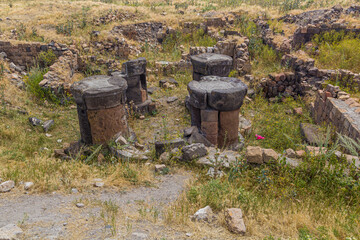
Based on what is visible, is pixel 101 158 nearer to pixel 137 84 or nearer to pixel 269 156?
pixel 269 156

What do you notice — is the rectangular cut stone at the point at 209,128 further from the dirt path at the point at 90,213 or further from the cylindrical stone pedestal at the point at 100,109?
the dirt path at the point at 90,213

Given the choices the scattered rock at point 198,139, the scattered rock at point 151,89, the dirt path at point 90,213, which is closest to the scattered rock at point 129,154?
the scattered rock at point 198,139

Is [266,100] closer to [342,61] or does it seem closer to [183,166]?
[342,61]

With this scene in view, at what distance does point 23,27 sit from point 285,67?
1219 cm

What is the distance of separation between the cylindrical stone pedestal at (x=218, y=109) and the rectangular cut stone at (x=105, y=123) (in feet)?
5.56

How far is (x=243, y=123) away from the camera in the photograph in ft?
24.0

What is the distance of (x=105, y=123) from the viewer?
5.78m

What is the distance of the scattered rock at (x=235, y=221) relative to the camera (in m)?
2.96

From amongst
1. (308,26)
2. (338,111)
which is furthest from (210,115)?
(308,26)

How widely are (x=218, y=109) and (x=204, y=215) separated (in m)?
2.94

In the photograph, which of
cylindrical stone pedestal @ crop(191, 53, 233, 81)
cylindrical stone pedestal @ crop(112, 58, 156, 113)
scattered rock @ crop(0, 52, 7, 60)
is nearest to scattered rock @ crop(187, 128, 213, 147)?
cylindrical stone pedestal @ crop(191, 53, 233, 81)

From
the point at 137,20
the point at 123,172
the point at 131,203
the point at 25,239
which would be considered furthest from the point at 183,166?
the point at 137,20

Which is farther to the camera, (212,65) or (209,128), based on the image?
(212,65)

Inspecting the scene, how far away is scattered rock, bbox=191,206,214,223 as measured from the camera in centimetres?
318
